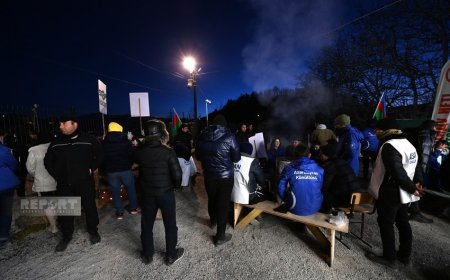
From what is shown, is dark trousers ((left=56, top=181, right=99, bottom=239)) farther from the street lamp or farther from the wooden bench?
the street lamp

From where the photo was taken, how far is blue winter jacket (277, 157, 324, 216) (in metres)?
3.09

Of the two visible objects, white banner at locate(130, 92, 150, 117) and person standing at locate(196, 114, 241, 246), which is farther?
white banner at locate(130, 92, 150, 117)

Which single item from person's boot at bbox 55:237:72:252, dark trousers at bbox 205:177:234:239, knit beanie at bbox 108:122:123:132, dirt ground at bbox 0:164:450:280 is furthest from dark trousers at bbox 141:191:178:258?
knit beanie at bbox 108:122:123:132

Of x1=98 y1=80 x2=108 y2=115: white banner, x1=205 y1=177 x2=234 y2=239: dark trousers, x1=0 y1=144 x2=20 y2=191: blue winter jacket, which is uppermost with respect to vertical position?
x1=98 y1=80 x2=108 y2=115: white banner

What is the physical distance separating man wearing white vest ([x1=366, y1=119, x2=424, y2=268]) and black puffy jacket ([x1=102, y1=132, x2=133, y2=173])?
391cm

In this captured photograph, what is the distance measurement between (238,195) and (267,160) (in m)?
2.88

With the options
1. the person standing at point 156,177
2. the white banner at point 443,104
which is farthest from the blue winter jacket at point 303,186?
the white banner at point 443,104

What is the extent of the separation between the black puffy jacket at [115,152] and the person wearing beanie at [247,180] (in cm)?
202

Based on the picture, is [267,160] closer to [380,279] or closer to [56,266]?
[380,279]

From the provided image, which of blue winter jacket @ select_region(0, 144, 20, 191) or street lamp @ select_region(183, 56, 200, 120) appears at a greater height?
street lamp @ select_region(183, 56, 200, 120)

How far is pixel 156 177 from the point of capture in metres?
2.81

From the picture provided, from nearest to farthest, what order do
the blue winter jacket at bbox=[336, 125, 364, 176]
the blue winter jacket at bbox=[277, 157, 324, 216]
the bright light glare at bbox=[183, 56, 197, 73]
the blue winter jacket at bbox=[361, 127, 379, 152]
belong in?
1. the blue winter jacket at bbox=[277, 157, 324, 216]
2. the blue winter jacket at bbox=[336, 125, 364, 176]
3. the blue winter jacket at bbox=[361, 127, 379, 152]
4. the bright light glare at bbox=[183, 56, 197, 73]

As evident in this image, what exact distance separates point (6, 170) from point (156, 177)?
2482 millimetres

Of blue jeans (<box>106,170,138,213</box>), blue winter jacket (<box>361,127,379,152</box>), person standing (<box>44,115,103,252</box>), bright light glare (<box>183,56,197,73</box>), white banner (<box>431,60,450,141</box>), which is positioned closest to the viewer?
person standing (<box>44,115,103,252</box>)
